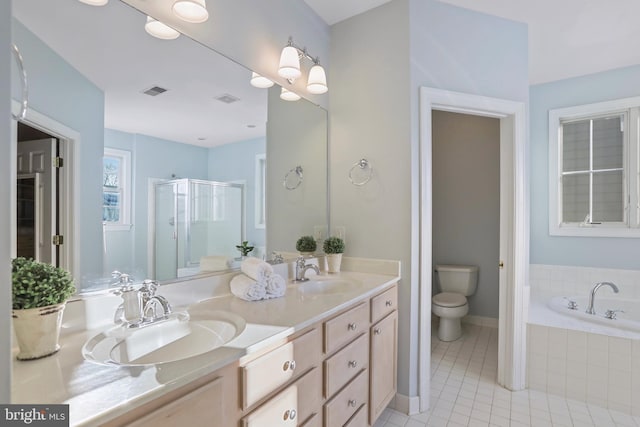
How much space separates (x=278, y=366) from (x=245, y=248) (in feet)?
2.59

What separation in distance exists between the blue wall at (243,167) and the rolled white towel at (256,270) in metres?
0.22

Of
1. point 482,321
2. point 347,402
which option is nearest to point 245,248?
point 347,402

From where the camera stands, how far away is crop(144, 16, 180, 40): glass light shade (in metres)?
1.29

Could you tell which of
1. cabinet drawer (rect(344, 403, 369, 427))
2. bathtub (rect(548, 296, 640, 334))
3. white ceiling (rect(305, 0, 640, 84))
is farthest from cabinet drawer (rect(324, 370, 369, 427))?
white ceiling (rect(305, 0, 640, 84))

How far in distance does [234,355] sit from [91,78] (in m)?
1.07

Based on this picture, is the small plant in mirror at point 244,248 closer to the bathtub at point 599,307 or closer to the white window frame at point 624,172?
the bathtub at point 599,307

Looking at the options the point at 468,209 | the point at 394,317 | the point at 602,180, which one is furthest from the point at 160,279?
the point at 602,180

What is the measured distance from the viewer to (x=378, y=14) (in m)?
2.18

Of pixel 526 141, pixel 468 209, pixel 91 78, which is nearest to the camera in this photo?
pixel 91 78

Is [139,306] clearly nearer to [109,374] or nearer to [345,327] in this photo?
[109,374]

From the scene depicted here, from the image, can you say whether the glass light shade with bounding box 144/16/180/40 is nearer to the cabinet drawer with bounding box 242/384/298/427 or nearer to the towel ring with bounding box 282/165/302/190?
the towel ring with bounding box 282/165/302/190

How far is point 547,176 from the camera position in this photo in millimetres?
3209

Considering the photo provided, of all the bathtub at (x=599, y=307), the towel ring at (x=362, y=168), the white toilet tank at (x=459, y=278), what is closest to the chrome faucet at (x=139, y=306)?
the towel ring at (x=362, y=168)

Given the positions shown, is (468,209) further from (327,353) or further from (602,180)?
(327,353)
